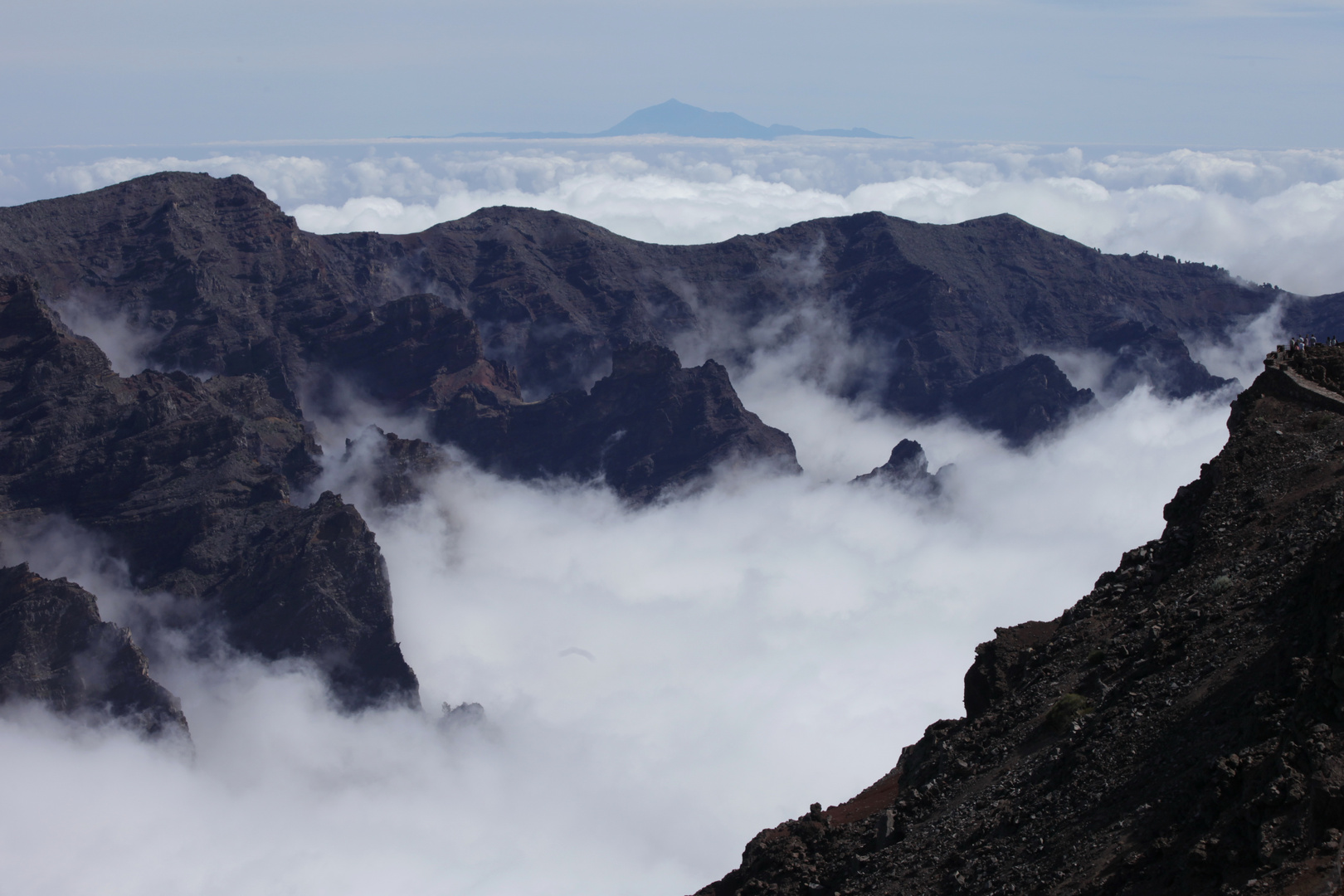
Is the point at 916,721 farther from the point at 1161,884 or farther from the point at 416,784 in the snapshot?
the point at 1161,884

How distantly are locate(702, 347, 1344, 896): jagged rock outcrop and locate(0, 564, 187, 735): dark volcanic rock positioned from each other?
14600cm

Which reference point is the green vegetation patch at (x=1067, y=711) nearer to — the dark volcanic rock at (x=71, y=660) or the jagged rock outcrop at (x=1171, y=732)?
the jagged rock outcrop at (x=1171, y=732)

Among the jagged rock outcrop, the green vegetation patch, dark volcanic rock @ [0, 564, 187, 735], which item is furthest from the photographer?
dark volcanic rock @ [0, 564, 187, 735]

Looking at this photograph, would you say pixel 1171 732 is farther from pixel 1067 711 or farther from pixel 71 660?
pixel 71 660

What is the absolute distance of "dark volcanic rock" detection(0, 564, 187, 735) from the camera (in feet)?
575

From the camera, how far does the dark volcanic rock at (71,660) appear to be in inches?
6900

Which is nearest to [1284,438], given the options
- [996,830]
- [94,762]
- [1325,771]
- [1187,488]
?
[1187,488]

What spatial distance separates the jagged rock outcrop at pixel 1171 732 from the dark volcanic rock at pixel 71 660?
146 m

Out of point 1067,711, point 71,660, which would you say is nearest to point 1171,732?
point 1067,711

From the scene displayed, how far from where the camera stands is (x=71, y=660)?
175875 mm

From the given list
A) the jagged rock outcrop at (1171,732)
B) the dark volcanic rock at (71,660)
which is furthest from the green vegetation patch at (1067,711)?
the dark volcanic rock at (71,660)

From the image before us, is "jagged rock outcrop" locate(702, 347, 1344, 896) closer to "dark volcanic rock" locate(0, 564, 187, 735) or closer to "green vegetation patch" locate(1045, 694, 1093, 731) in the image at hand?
"green vegetation patch" locate(1045, 694, 1093, 731)

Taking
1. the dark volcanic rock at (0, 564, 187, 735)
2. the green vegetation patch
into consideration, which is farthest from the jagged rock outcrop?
the dark volcanic rock at (0, 564, 187, 735)

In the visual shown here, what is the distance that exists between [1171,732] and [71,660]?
552 ft
